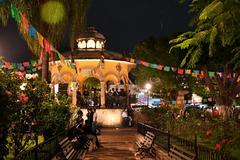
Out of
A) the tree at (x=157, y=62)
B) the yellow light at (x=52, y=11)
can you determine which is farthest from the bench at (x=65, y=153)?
the tree at (x=157, y=62)

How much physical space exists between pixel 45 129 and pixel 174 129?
791 centimetres

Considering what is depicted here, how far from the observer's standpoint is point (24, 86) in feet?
38.2

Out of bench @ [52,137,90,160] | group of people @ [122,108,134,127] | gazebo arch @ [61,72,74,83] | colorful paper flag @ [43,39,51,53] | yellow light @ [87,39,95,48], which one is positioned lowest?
bench @ [52,137,90,160]

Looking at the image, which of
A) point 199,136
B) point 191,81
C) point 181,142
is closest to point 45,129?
point 181,142

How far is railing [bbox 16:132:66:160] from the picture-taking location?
7.01m

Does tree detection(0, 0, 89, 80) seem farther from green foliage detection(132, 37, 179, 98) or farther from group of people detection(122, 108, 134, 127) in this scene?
green foliage detection(132, 37, 179, 98)

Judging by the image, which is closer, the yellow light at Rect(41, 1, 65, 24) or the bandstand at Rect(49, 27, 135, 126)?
the yellow light at Rect(41, 1, 65, 24)

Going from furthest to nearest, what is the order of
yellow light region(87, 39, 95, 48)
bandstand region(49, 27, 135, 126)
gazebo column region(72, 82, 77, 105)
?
1. yellow light region(87, 39, 95, 48)
2. bandstand region(49, 27, 135, 126)
3. gazebo column region(72, 82, 77, 105)

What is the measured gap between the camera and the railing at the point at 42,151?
7008 millimetres

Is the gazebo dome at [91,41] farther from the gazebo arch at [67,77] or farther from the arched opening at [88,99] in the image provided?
the arched opening at [88,99]

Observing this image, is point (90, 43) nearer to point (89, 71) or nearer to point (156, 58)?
point (89, 71)

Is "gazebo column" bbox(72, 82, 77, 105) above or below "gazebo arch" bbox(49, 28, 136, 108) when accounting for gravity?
below

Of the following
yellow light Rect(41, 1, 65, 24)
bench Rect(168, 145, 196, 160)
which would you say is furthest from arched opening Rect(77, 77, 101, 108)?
bench Rect(168, 145, 196, 160)

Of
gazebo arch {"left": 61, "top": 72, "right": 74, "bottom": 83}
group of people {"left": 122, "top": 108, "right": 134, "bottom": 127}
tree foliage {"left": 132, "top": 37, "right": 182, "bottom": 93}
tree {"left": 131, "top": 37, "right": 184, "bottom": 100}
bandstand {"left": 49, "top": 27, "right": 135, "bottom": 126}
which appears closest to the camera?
group of people {"left": 122, "top": 108, "right": 134, "bottom": 127}
